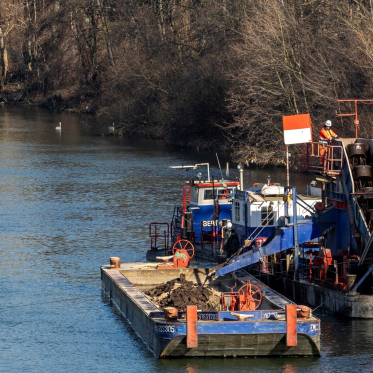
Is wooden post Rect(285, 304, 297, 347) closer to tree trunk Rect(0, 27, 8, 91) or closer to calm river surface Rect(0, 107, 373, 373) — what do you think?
calm river surface Rect(0, 107, 373, 373)

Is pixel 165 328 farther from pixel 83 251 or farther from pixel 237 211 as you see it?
pixel 83 251

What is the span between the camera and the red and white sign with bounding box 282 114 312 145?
31562mm

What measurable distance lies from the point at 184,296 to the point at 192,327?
3.94m

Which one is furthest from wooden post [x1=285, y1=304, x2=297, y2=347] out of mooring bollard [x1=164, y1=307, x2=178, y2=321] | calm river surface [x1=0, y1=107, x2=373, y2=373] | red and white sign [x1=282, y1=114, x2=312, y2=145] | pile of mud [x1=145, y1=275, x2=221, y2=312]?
red and white sign [x1=282, y1=114, x2=312, y2=145]

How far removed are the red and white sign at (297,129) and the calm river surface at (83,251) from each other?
6.20 meters

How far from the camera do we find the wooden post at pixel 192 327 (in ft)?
75.7

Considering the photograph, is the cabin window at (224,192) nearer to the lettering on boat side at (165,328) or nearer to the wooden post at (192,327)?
the lettering on boat side at (165,328)

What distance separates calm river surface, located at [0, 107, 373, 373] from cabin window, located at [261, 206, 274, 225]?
218 inches

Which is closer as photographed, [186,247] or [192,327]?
[192,327]

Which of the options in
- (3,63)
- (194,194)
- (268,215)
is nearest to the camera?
(268,215)

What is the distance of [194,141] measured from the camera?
83188mm

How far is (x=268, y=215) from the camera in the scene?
3362cm

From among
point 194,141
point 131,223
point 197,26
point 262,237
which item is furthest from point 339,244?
point 197,26

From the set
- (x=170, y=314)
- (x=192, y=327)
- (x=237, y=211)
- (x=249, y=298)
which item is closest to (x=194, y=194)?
(x=237, y=211)
